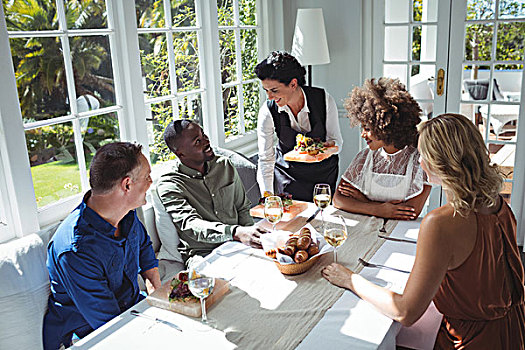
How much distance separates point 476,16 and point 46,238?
3.31 meters

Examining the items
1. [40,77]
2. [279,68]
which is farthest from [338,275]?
[40,77]

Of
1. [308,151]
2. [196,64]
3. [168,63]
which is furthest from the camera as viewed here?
[196,64]

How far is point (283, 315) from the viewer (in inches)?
64.9

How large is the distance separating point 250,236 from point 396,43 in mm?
2785

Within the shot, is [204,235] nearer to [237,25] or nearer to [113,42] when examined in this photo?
[113,42]

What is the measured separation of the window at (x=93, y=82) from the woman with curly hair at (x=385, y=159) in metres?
1.39

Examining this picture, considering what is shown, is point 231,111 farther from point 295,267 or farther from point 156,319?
point 156,319

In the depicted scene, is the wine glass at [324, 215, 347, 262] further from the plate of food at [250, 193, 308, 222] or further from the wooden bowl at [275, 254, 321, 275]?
the plate of food at [250, 193, 308, 222]

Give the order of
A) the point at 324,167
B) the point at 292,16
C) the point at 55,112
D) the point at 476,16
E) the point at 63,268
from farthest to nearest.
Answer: the point at 292,16, the point at 476,16, the point at 324,167, the point at 55,112, the point at 63,268

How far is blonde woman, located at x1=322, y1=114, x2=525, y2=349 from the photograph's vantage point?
155 centimetres

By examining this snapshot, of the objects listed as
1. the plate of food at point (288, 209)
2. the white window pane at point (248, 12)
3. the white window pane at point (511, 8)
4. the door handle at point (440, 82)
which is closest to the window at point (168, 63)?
the white window pane at point (248, 12)

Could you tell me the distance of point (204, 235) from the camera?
245cm

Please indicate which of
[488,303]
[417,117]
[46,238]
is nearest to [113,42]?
[46,238]

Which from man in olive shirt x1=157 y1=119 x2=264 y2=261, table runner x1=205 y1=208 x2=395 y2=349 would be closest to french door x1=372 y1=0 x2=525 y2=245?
man in olive shirt x1=157 y1=119 x2=264 y2=261
